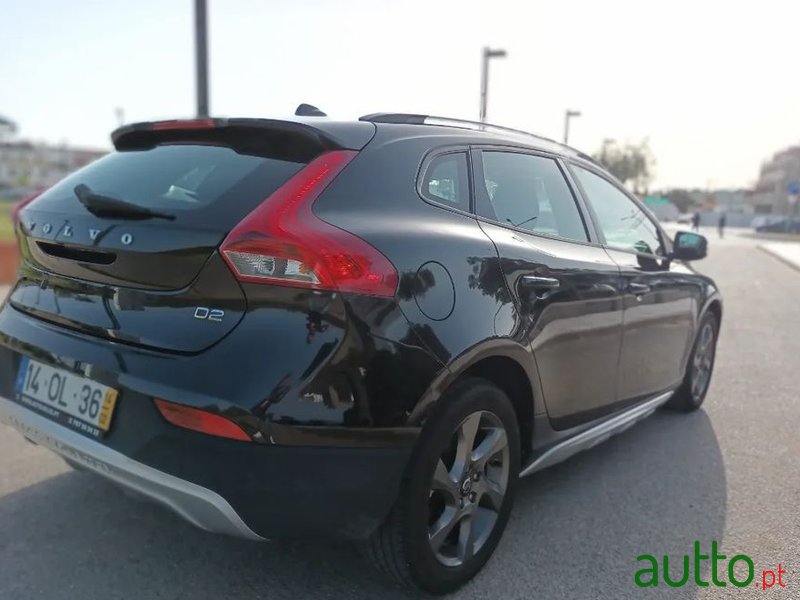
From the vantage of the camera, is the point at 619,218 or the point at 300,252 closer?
the point at 300,252

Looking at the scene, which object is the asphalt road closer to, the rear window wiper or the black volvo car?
the black volvo car

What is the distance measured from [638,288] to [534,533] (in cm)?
139

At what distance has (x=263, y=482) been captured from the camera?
2.01m

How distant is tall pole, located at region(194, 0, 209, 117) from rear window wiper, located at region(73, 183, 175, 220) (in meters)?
4.81

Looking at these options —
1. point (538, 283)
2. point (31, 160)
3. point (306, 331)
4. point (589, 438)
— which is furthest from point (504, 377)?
point (31, 160)

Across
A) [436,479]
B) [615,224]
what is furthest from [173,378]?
[615,224]

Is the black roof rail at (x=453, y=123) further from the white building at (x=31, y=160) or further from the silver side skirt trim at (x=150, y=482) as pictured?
the white building at (x=31, y=160)

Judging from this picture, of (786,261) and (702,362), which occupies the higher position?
(702,362)

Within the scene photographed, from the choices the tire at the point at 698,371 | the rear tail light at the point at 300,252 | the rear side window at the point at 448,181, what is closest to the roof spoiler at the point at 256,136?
the rear tail light at the point at 300,252

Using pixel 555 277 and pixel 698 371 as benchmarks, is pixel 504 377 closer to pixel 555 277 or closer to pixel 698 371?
pixel 555 277

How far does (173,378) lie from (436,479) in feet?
3.08

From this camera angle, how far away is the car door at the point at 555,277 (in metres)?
2.73

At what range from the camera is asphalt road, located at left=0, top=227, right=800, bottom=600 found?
2.57m

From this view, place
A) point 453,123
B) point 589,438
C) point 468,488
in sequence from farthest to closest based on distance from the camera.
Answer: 1. point 589,438
2. point 453,123
3. point 468,488
